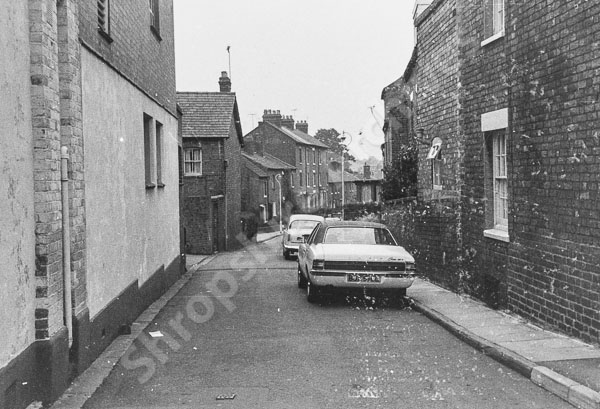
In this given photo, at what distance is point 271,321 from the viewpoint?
10.5 m

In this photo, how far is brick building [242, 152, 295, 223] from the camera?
4969cm

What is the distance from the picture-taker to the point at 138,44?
456 inches

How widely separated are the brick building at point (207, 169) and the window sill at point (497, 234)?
2231cm

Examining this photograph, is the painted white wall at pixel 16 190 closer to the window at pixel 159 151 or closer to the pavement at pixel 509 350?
the pavement at pixel 509 350

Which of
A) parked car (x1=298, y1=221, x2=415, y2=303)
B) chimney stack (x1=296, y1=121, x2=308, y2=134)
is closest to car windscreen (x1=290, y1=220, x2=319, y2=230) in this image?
parked car (x1=298, y1=221, x2=415, y2=303)

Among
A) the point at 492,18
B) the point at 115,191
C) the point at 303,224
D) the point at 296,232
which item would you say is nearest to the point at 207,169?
the point at 303,224

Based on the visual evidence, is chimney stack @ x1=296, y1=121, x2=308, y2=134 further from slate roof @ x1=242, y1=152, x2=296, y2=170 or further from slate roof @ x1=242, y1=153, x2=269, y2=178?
slate roof @ x1=242, y1=153, x2=269, y2=178

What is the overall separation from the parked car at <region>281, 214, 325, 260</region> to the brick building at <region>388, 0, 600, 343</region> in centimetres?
1168

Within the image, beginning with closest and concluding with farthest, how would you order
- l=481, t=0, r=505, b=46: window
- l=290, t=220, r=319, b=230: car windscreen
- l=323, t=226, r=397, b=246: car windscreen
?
l=481, t=0, r=505, b=46: window → l=323, t=226, r=397, b=246: car windscreen → l=290, t=220, r=319, b=230: car windscreen

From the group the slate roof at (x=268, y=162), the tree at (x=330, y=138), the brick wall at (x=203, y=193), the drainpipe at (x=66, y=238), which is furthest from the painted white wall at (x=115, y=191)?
the tree at (x=330, y=138)

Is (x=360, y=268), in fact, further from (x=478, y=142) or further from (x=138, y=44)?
(x=138, y=44)

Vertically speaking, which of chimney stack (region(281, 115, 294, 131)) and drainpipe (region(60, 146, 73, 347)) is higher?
chimney stack (region(281, 115, 294, 131))

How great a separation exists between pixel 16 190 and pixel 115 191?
3.68 m

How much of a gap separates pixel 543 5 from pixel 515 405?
17.2 feet
